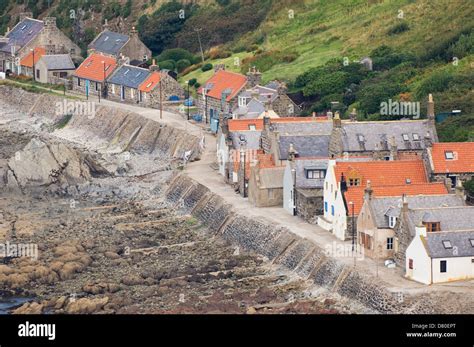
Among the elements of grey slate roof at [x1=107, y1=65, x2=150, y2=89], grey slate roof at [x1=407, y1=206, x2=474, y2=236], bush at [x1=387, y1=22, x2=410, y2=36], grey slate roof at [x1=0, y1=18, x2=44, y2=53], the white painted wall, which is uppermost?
grey slate roof at [x1=0, y1=18, x2=44, y2=53]

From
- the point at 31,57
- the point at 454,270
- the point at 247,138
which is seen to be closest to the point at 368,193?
the point at 454,270

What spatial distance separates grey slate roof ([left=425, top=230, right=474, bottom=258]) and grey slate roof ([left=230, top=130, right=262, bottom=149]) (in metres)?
26.3

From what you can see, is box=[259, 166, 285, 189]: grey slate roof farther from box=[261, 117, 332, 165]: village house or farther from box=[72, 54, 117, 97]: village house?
box=[72, 54, 117, 97]: village house

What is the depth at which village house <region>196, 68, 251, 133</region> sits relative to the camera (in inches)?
4267

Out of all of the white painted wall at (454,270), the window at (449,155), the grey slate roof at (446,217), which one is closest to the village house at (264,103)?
the window at (449,155)

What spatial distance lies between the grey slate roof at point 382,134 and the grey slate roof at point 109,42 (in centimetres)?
5350

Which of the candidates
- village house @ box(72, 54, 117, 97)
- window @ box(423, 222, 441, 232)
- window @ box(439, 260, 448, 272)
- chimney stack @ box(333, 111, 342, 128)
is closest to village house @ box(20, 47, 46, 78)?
village house @ box(72, 54, 117, 97)

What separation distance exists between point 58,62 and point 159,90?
1997 cm

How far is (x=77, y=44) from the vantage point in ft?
497

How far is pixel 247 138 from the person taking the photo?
93.4 meters

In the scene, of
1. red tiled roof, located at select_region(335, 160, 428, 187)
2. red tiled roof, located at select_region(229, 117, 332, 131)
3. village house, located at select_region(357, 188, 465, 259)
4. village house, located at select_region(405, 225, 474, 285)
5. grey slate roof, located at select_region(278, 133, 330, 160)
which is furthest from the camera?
red tiled roof, located at select_region(229, 117, 332, 131)

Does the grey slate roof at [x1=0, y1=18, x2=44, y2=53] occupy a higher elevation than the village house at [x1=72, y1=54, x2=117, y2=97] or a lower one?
higher
